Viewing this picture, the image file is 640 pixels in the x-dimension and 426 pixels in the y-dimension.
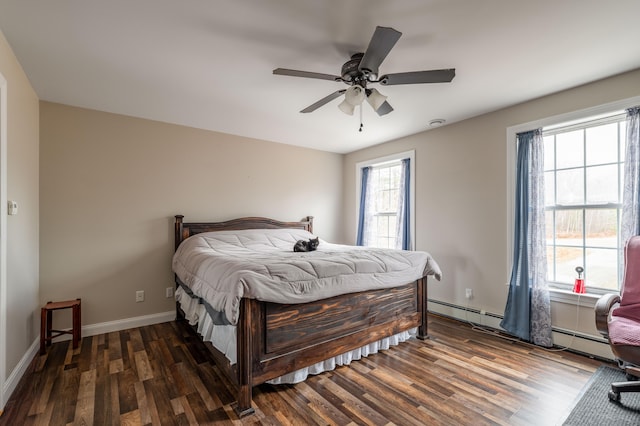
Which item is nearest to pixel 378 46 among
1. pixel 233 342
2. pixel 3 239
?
pixel 233 342

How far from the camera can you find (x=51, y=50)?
2.18 metres

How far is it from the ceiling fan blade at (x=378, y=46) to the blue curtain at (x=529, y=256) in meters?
2.09

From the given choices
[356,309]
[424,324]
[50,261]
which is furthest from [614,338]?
[50,261]

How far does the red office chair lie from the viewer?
6.14ft

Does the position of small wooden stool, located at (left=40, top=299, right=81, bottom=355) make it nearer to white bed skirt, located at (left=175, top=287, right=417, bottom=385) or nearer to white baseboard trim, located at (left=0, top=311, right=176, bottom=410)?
white baseboard trim, located at (left=0, top=311, right=176, bottom=410)

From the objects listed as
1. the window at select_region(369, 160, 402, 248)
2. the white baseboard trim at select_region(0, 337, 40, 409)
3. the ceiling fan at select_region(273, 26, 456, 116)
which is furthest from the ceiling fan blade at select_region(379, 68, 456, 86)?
the white baseboard trim at select_region(0, 337, 40, 409)

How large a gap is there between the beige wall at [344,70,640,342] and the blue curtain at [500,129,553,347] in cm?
14

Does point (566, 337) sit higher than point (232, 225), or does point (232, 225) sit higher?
point (232, 225)

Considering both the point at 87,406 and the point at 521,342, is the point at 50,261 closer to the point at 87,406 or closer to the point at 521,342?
the point at 87,406

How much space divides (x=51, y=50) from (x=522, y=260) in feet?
14.6

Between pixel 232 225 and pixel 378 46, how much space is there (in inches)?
119

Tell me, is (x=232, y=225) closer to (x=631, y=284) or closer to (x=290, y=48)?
(x=290, y=48)

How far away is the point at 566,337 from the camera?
285 centimetres

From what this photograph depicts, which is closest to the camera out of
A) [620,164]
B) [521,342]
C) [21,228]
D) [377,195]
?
[21,228]
